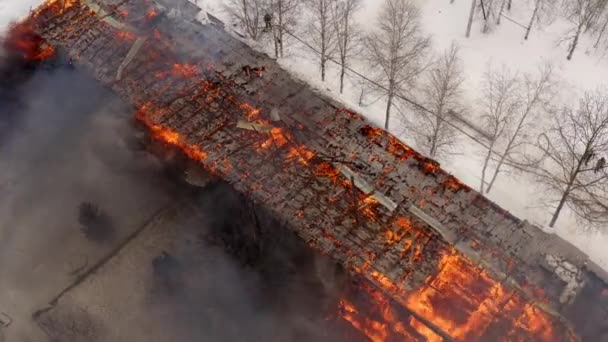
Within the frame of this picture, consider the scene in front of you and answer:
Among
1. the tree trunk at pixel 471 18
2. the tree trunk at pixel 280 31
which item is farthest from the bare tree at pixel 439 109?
the tree trunk at pixel 280 31

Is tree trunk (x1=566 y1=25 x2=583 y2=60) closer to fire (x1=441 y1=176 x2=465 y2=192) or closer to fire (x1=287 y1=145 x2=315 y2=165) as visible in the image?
fire (x1=441 y1=176 x2=465 y2=192)

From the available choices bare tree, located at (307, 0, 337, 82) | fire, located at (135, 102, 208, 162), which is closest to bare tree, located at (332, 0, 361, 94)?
bare tree, located at (307, 0, 337, 82)

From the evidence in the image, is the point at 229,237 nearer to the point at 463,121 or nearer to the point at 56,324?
the point at 56,324

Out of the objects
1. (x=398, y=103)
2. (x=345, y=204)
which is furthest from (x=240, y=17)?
(x=345, y=204)

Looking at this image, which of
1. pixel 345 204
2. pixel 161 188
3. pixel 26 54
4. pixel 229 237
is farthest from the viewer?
pixel 26 54

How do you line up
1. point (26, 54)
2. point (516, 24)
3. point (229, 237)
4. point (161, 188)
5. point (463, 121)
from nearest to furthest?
point (229, 237) < point (161, 188) < point (463, 121) < point (26, 54) < point (516, 24)

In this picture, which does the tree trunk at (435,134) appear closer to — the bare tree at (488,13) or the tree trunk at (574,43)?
the bare tree at (488,13)

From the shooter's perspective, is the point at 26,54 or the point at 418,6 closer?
the point at 26,54
